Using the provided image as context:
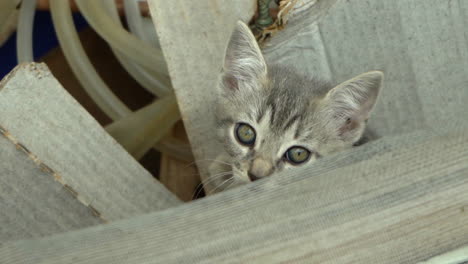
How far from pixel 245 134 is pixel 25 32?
3.26ft

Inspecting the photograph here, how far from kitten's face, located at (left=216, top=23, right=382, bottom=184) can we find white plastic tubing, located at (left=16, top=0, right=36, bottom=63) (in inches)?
32.9

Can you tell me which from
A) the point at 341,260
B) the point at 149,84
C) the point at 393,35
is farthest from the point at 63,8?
the point at 341,260

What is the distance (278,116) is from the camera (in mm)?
1313

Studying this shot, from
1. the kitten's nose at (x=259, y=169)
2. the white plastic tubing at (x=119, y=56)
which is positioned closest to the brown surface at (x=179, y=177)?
the white plastic tubing at (x=119, y=56)

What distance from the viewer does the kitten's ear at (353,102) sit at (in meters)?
1.18

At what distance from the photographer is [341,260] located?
2.38 ft

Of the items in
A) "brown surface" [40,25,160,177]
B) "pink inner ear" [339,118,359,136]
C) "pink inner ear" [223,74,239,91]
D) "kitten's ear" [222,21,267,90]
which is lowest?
"brown surface" [40,25,160,177]

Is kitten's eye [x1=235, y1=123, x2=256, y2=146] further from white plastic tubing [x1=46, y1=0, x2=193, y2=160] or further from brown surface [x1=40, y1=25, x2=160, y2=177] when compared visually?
brown surface [x1=40, y1=25, x2=160, y2=177]

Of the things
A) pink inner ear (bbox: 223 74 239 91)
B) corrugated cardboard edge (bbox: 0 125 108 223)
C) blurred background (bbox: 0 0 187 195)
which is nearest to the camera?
corrugated cardboard edge (bbox: 0 125 108 223)

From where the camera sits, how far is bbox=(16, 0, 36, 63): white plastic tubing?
188 centimetres

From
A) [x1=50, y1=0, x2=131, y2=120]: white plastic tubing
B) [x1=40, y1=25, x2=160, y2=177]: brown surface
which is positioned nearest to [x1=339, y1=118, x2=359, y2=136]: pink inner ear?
[x1=50, y1=0, x2=131, y2=120]: white plastic tubing

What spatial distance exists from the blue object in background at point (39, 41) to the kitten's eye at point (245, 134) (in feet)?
3.67

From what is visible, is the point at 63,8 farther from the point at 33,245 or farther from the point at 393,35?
the point at 33,245

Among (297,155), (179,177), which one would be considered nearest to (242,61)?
(297,155)
